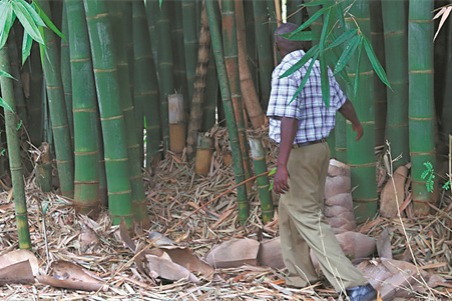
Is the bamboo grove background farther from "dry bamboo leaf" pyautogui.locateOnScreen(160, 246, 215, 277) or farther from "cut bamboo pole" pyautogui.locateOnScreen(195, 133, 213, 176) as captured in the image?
"dry bamboo leaf" pyautogui.locateOnScreen(160, 246, 215, 277)

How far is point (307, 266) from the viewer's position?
10.3ft

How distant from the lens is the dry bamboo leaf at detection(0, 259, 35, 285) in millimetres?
3148

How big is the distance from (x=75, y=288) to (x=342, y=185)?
4.07ft

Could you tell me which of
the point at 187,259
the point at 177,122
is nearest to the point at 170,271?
the point at 187,259

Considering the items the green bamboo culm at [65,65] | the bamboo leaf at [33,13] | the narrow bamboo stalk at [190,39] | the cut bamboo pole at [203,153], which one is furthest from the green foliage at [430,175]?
the green bamboo culm at [65,65]

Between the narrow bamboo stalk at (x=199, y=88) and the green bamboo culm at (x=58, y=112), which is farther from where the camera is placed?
the narrow bamboo stalk at (x=199, y=88)

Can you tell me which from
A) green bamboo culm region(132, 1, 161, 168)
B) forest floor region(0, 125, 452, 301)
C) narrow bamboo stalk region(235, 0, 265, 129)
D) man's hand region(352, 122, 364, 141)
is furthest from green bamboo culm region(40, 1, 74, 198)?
man's hand region(352, 122, 364, 141)

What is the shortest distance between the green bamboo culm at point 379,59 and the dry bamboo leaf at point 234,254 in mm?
958

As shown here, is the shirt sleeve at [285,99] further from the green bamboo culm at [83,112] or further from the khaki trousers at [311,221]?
the green bamboo culm at [83,112]

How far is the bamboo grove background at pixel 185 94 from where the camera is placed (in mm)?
3381

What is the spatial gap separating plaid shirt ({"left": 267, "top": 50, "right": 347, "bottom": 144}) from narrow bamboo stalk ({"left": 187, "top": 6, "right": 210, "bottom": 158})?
1132 millimetres

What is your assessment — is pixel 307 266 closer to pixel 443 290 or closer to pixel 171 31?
pixel 443 290

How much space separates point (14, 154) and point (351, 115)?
1.39 meters

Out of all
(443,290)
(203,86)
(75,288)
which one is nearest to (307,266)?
(443,290)
